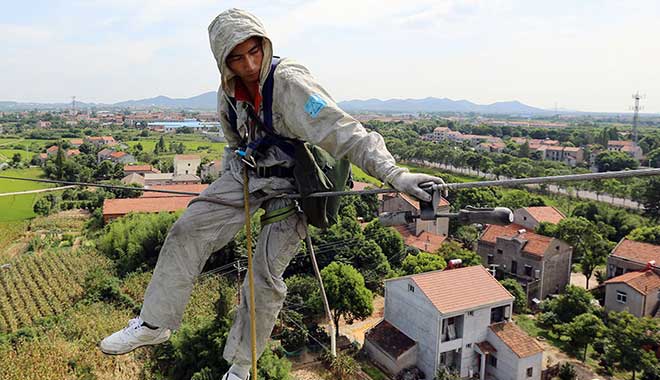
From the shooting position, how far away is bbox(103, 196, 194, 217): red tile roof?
20141 millimetres

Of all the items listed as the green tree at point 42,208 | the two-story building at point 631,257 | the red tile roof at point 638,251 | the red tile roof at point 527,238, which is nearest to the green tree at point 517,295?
the red tile roof at point 527,238

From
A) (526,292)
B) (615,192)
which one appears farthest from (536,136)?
(526,292)

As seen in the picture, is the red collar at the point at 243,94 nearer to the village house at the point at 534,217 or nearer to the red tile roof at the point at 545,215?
the village house at the point at 534,217

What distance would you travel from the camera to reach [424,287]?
10484 mm

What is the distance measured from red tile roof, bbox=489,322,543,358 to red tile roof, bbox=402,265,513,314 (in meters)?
0.57

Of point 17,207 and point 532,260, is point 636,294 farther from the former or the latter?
point 17,207

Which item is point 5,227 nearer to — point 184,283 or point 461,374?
point 461,374

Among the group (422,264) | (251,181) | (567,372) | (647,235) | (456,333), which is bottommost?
(567,372)

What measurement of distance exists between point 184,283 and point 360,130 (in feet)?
2.57

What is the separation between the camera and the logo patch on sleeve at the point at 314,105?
156cm

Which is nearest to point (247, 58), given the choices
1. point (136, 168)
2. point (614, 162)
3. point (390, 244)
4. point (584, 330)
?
point (584, 330)

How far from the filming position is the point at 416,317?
10758mm

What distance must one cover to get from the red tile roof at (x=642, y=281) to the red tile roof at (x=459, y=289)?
465cm

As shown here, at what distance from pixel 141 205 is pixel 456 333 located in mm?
14677
